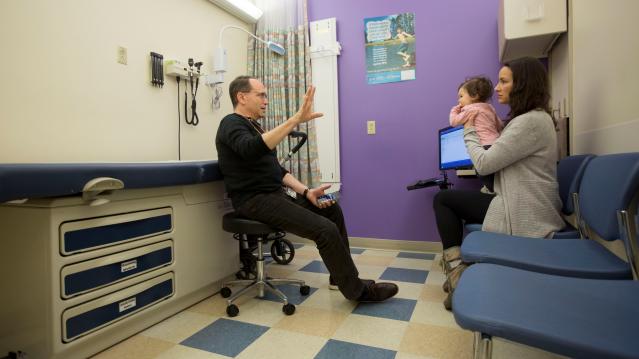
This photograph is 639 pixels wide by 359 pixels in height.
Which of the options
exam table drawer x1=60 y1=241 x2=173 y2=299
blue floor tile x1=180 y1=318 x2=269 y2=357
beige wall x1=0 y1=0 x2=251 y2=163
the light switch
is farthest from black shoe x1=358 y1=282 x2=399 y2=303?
beige wall x1=0 y1=0 x2=251 y2=163

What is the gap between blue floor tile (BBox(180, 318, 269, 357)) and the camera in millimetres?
1492

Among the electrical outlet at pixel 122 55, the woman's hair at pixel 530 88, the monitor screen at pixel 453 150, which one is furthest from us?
the monitor screen at pixel 453 150

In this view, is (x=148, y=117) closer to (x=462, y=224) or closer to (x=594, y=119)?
(x=462, y=224)

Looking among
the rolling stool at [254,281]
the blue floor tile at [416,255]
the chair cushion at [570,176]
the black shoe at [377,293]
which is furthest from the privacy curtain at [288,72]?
the chair cushion at [570,176]

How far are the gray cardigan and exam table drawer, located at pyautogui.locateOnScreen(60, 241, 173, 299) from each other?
1.57 meters

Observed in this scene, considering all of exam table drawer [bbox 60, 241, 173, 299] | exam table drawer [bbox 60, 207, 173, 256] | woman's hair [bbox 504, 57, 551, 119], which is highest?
woman's hair [bbox 504, 57, 551, 119]

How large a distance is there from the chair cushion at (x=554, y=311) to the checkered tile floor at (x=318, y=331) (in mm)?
614

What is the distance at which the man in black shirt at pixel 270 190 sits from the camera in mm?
1771

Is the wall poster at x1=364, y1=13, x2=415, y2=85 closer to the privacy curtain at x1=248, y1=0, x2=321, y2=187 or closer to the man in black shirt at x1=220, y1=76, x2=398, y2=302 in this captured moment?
the privacy curtain at x1=248, y1=0, x2=321, y2=187

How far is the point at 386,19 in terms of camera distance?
9.99 ft

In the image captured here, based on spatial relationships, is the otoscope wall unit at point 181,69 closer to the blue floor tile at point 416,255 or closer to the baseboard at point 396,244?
the baseboard at point 396,244

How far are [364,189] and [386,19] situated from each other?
4.88ft

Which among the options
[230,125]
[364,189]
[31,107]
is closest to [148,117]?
[31,107]

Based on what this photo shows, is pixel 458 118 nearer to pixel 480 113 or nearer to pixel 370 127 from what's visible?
pixel 480 113
